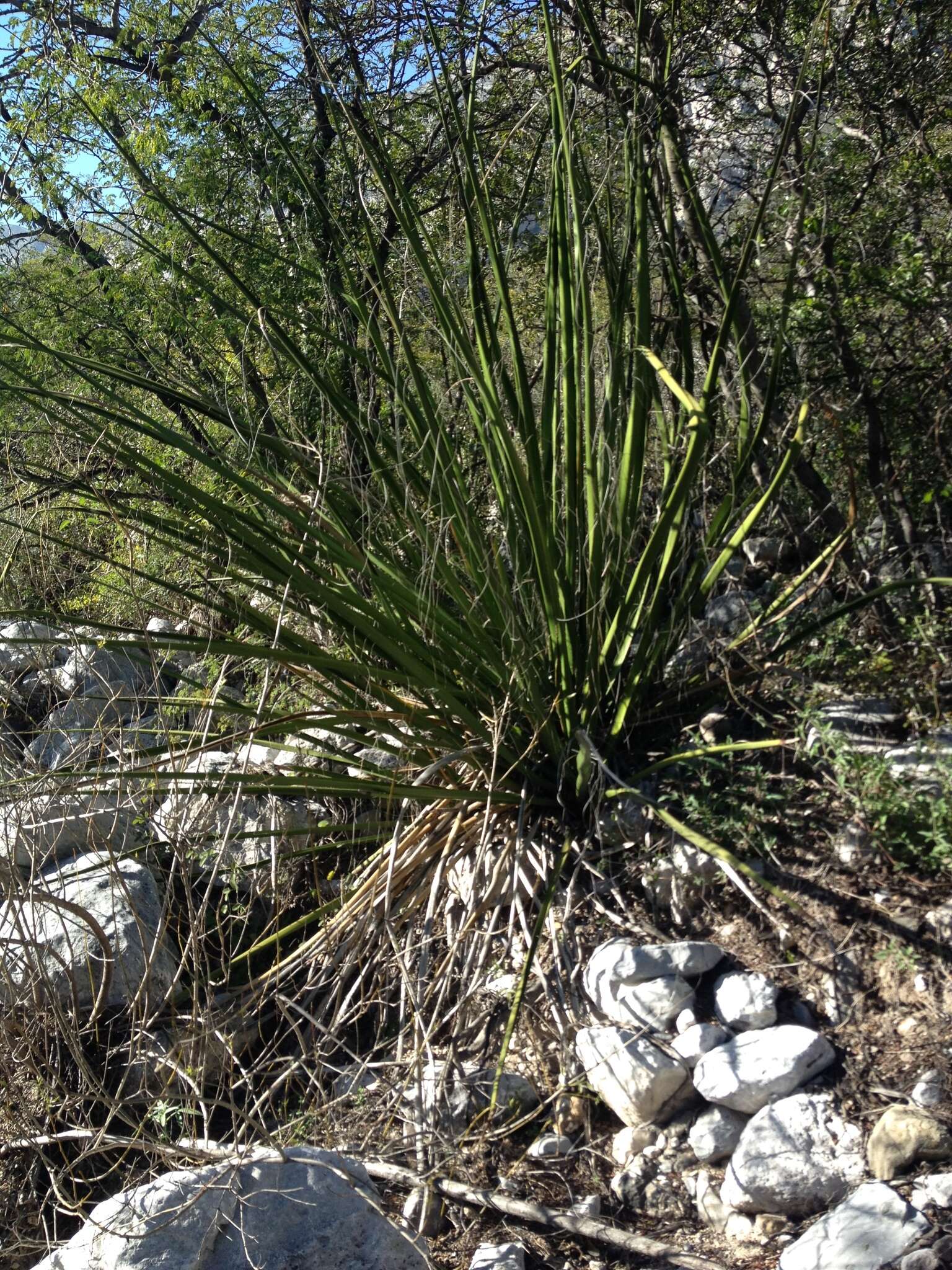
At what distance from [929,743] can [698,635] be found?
0.70 meters

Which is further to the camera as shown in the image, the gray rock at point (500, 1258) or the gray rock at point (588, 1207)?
the gray rock at point (588, 1207)

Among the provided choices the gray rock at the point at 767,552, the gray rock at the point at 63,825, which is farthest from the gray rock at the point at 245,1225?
the gray rock at the point at 767,552

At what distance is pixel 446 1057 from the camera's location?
2436mm

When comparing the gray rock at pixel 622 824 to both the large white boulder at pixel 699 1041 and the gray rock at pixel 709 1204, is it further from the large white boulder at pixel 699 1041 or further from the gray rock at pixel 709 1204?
the gray rock at pixel 709 1204

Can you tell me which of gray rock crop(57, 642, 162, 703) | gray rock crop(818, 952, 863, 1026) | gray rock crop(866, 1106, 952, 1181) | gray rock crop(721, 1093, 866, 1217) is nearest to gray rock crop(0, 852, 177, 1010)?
gray rock crop(57, 642, 162, 703)

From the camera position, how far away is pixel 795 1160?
200 cm

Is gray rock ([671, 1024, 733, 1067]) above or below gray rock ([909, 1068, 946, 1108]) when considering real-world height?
above

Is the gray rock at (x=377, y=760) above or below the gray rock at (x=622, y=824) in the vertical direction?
above

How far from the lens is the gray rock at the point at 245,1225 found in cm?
186

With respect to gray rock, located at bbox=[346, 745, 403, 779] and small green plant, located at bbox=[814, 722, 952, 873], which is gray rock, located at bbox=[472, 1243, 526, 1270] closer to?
small green plant, located at bbox=[814, 722, 952, 873]

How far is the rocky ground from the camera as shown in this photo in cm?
192

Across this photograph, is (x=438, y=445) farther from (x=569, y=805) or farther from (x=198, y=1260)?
(x=198, y=1260)

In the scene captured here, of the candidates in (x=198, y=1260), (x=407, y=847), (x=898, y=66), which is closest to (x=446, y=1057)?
(x=407, y=847)

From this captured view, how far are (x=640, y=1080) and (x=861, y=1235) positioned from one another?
0.53 m
